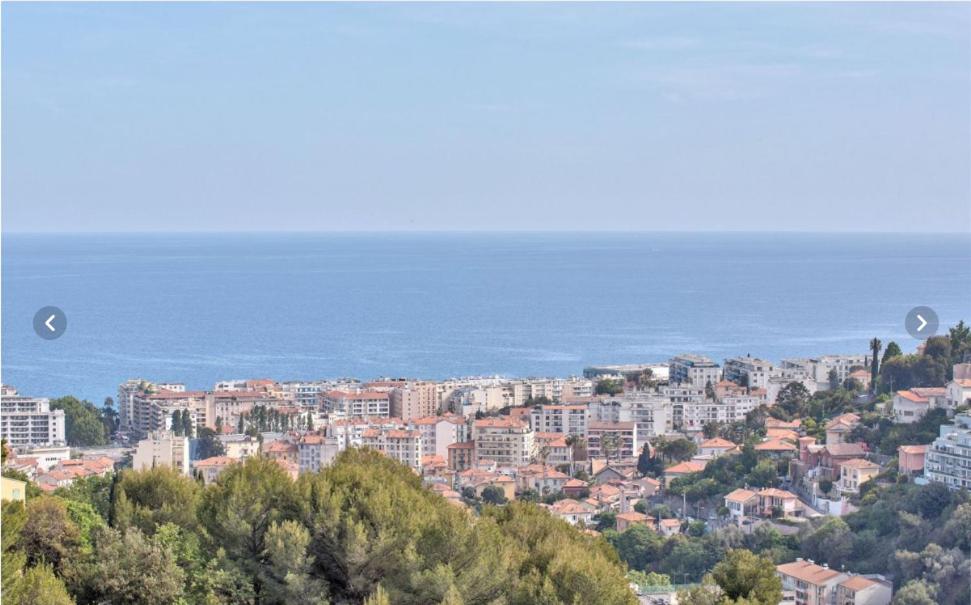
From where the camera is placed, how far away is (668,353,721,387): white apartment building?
2270 cm

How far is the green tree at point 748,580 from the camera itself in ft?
17.0

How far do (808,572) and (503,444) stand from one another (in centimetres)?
770

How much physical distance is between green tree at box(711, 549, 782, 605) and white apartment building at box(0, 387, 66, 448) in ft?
50.9

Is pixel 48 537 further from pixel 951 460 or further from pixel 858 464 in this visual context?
pixel 858 464

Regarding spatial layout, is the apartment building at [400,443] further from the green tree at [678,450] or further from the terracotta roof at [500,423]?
the green tree at [678,450]

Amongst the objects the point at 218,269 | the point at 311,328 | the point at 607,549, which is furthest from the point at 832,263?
the point at 607,549

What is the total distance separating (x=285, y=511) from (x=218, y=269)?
55.9m

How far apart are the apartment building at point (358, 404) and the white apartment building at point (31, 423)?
13.6ft

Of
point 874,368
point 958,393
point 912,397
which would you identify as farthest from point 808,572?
point 874,368

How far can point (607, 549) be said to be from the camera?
6168 millimetres

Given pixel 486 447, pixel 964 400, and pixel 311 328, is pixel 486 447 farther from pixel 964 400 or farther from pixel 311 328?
pixel 311 328

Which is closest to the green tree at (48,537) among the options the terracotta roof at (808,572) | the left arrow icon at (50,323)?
the left arrow icon at (50,323)

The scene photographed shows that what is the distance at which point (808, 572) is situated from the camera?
11.2 meters

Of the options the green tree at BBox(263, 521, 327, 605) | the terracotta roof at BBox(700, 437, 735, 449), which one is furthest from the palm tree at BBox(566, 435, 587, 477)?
the green tree at BBox(263, 521, 327, 605)
